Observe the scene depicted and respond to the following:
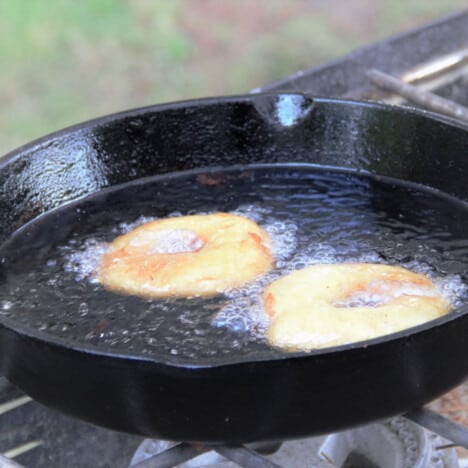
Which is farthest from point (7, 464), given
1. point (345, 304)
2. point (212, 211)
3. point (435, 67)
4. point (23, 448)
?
point (435, 67)

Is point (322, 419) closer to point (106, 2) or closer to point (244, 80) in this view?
point (244, 80)

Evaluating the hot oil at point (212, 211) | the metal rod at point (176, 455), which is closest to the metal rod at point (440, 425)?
the hot oil at point (212, 211)

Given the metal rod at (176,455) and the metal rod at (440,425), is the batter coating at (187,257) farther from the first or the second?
the metal rod at (440,425)

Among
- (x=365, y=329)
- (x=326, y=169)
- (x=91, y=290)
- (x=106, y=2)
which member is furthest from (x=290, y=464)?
(x=106, y=2)

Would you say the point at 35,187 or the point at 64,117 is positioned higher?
the point at 64,117

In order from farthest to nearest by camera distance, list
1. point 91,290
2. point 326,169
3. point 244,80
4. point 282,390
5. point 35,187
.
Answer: point 244,80
point 326,169
point 35,187
point 91,290
point 282,390

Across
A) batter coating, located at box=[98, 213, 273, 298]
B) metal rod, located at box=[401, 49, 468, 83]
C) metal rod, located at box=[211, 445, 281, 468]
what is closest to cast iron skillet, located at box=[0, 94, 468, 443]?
metal rod, located at box=[211, 445, 281, 468]
